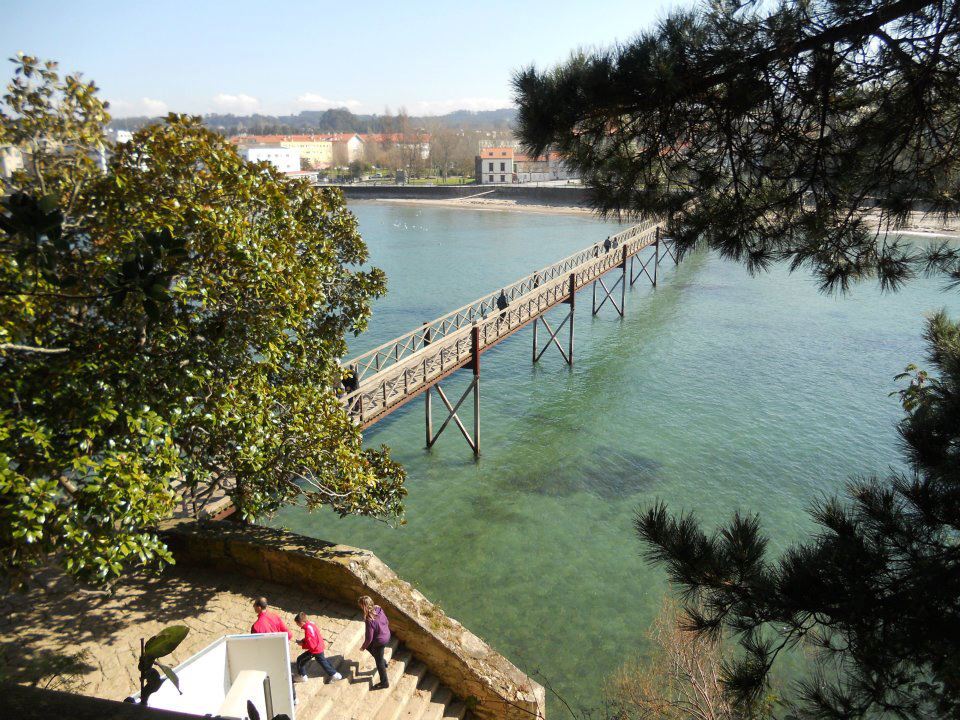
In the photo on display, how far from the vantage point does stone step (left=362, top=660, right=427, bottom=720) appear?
6.70 metres

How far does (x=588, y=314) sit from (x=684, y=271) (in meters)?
15.2

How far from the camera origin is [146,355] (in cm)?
566

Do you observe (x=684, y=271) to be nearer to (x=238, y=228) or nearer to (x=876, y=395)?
Result: (x=876, y=395)

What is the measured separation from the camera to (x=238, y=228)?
6406 mm

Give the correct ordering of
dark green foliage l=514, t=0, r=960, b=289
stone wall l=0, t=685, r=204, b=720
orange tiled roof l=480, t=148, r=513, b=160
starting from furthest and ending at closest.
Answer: orange tiled roof l=480, t=148, r=513, b=160 → dark green foliage l=514, t=0, r=960, b=289 → stone wall l=0, t=685, r=204, b=720

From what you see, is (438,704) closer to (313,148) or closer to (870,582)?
(870,582)

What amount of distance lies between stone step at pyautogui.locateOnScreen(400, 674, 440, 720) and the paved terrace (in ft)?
0.04

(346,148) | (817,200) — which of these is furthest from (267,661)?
(346,148)

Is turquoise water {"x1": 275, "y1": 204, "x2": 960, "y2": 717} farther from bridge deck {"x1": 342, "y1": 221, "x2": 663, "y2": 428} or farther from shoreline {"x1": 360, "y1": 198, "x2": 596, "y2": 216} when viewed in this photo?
shoreline {"x1": 360, "y1": 198, "x2": 596, "y2": 216}

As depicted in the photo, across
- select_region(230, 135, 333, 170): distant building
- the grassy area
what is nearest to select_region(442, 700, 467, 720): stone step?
the grassy area

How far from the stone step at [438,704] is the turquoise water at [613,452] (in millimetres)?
2078

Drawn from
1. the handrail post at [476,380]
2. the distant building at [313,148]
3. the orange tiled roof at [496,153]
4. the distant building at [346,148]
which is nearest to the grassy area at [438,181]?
the orange tiled roof at [496,153]

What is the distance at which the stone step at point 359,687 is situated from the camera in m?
6.51

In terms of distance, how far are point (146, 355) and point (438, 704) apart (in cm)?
488
